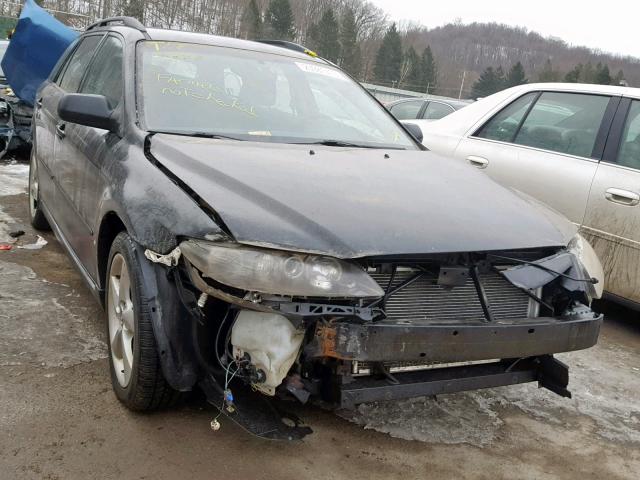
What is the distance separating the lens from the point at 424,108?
9609mm

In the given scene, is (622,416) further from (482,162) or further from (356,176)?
(482,162)

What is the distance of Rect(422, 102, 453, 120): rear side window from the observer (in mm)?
9250

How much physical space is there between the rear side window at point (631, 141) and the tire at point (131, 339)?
10.9 feet

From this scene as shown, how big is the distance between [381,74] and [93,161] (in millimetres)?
63084

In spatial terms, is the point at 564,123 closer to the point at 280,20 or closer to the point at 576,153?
the point at 576,153

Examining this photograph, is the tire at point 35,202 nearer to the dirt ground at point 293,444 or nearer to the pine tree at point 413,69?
the dirt ground at point 293,444

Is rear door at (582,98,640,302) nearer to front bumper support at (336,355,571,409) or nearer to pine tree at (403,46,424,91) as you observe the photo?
front bumper support at (336,355,571,409)

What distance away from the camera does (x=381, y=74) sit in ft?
209

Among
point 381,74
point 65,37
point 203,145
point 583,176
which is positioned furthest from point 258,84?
point 381,74

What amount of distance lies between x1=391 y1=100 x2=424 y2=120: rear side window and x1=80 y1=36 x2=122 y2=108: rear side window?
A: 6.36m

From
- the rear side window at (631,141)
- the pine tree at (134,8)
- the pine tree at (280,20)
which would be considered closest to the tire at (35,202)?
the rear side window at (631,141)

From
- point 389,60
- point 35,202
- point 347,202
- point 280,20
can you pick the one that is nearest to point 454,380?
point 347,202

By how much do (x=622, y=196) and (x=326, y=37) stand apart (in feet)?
204

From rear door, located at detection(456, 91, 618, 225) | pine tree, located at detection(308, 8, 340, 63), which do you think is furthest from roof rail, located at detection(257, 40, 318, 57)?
pine tree, located at detection(308, 8, 340, 63)
